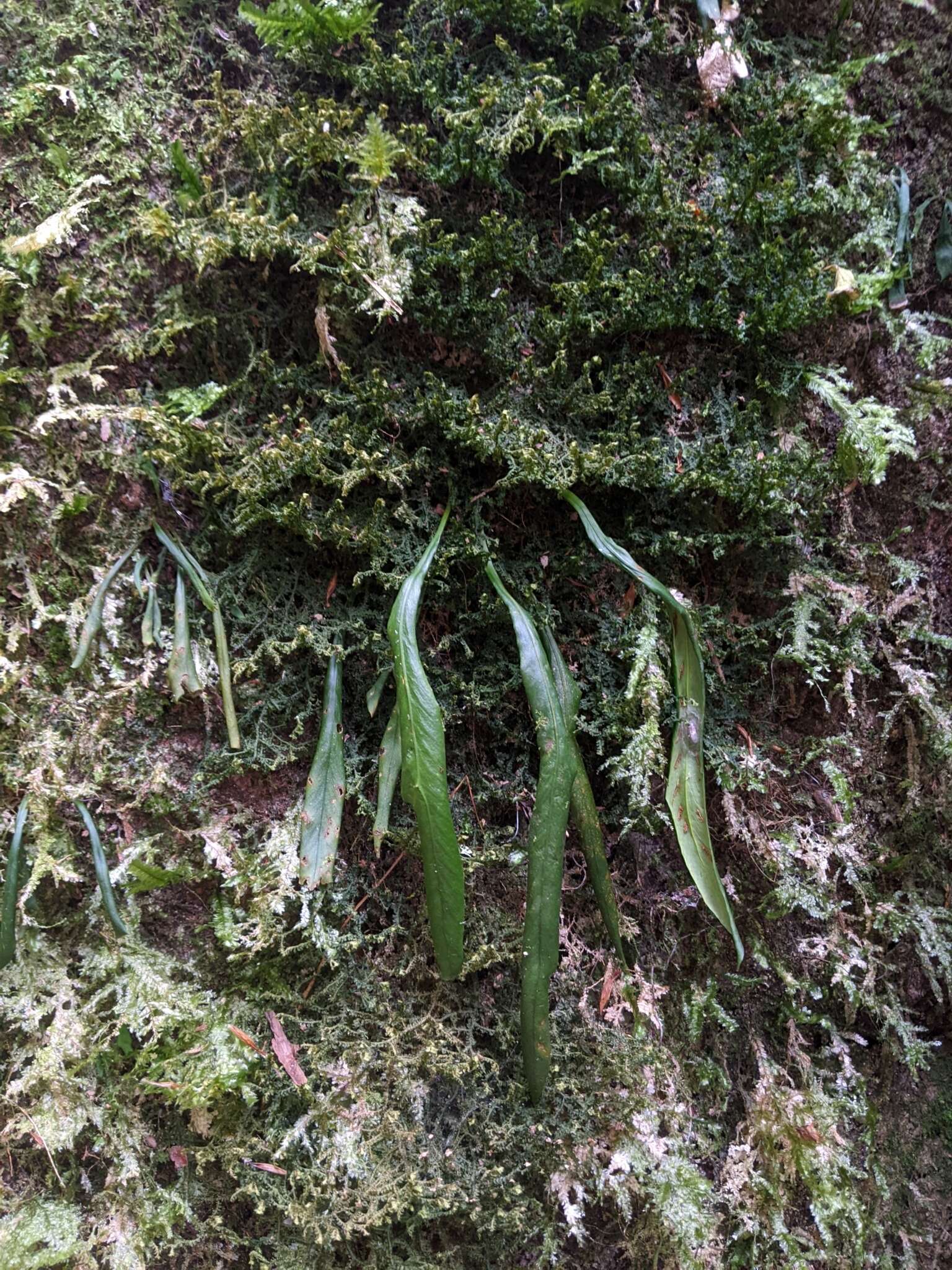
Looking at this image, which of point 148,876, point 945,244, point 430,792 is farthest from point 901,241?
point 148,876

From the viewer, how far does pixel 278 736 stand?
109 cm

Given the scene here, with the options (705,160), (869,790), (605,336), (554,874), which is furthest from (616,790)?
(705,160)

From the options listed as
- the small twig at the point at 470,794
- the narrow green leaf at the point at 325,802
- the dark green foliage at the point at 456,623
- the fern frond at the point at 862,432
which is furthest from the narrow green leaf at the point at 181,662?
the fern frond at the point at 862,432

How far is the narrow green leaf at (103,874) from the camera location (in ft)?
3.31

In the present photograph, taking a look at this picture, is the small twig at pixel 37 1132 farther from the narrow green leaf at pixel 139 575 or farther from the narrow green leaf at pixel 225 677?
the narrow green leaf at pixel 139 575

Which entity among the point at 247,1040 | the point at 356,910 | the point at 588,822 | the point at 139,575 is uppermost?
the point at 139,575

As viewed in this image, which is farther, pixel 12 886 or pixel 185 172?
pixel 185 172

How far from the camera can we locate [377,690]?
1.08 meters

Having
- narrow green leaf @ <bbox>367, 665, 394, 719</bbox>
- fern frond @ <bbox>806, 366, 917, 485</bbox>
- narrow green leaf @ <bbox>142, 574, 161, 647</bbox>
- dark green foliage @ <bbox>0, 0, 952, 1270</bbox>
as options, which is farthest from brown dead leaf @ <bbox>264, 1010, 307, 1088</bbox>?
fern frond @ <bbox>806, 366, 917, 485</bbox>

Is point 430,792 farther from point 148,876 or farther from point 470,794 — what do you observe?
point 148,876

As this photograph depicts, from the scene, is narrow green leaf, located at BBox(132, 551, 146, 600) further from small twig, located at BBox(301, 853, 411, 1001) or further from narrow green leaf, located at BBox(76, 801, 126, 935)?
small twig, located at BBox(301, 853, 411, 1001)

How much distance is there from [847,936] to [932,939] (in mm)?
157

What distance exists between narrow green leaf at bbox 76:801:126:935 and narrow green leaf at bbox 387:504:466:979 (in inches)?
→ 19.1

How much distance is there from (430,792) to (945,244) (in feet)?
4.47
